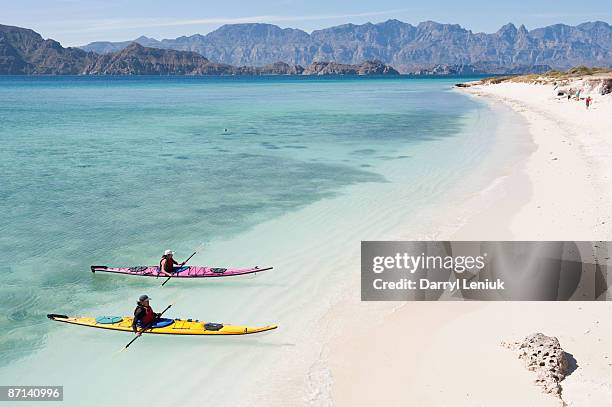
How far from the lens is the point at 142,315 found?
13.8 metres

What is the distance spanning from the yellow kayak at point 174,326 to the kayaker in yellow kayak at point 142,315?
20 centimetres

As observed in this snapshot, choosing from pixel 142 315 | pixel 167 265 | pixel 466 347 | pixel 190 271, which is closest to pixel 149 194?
pixel 167 265

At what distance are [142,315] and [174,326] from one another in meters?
0.95

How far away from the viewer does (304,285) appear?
1686 centimetres

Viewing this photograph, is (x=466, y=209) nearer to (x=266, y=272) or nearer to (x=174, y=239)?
(x=266, y=272)

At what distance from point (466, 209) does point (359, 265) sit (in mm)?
8603

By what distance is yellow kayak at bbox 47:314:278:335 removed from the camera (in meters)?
13.5

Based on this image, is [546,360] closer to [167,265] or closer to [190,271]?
[190,271]

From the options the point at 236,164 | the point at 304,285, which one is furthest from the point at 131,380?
the point at 236,164

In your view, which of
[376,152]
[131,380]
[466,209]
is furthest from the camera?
[376,152]

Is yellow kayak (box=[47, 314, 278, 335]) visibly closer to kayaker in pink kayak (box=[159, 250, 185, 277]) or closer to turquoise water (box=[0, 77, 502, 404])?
turquoise water (box=[0, 77, 502, 404])

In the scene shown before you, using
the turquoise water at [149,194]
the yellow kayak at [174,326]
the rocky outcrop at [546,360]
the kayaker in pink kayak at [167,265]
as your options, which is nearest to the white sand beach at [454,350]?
the rocky outcrop at [546,360]

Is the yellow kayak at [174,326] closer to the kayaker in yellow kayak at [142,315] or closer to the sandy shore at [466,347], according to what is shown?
the kayaker in yellow kayak at [142,315]

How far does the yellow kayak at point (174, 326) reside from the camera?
1353 centimetres
